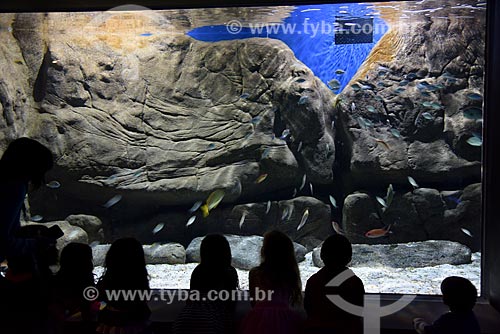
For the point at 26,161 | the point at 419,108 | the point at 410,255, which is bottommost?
the point at 410,255

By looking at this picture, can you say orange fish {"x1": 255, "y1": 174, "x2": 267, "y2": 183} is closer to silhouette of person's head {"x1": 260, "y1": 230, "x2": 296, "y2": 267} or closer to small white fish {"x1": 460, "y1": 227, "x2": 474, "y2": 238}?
small white fish {"x1": 460, "y1": 227, "x2": 474, "y2": 238}

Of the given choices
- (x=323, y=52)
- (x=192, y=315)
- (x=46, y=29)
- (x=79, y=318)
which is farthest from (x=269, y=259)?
(x=323, y=52)

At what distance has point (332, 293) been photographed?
107 inches

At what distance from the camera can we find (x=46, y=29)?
7816 mm

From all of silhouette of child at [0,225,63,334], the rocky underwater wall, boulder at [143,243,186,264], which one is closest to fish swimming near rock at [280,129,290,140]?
the rocky underwater wall

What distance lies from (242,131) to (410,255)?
3887 millimetres

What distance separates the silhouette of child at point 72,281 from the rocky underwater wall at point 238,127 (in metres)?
4.86

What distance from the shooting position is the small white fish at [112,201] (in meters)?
7.58

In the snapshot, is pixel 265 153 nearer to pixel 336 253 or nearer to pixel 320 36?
pixel 320 36

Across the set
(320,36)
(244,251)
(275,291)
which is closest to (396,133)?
(244,251)

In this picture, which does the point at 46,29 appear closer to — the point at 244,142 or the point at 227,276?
the point at 244,142

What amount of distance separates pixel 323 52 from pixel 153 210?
640cm

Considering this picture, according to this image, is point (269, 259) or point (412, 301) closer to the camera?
point (269, 259)

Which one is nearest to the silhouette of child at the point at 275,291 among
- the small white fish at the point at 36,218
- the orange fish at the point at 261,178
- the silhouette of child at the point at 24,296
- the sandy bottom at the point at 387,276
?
the silhouette of child at the point at 24,296
